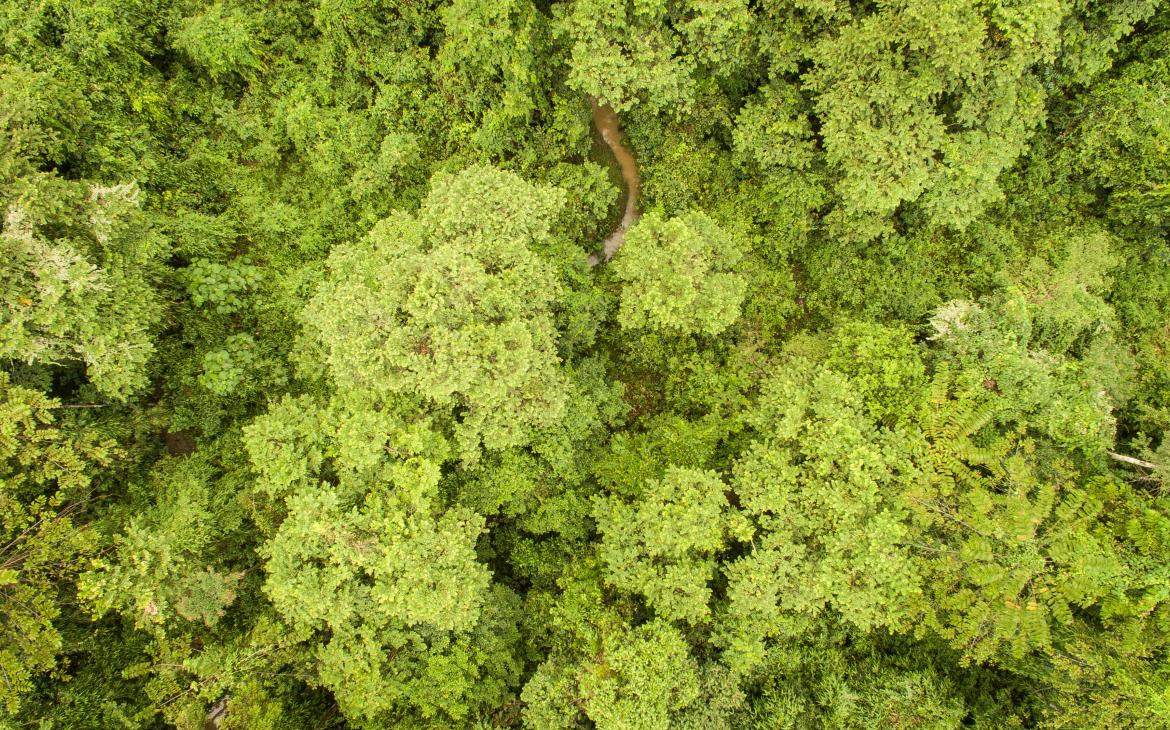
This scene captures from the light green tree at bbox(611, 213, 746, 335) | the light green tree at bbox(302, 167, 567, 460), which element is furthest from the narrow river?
the light green tree at bbox(302, 167, 567, 460)

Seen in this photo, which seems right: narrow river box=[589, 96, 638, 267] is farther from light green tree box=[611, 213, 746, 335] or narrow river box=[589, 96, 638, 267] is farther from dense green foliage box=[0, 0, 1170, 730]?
light green tree box=[611, 213, 746, 335]

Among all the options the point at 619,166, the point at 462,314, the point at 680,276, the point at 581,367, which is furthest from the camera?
the point at 619,166

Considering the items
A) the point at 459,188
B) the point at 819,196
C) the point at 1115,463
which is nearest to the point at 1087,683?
the point at 1115,463

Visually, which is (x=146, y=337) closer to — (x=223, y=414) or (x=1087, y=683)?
(x=223, y=414)

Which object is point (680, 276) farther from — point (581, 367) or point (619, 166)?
point (619, 166)

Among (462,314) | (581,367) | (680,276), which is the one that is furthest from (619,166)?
(462,314)

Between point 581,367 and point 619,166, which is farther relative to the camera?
point 619,166

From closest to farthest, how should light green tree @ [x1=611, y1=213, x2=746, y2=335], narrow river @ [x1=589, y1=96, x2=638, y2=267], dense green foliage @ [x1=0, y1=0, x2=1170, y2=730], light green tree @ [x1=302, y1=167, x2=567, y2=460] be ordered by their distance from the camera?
light green tree @ [x1=302, y1=167, x2=567, y2=460] → dense green foliage @ [x1=0, y1=0, x2=1170, y2=730] → light green tree @ [x1=611, y1=213, x2=746, y2=335] → narrow river @ [x1=589, y1=96, x2=638, y2=267]
